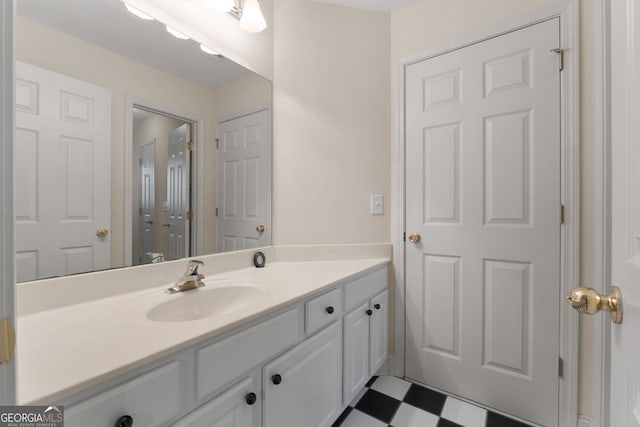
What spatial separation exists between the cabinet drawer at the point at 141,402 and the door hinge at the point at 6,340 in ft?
0.70

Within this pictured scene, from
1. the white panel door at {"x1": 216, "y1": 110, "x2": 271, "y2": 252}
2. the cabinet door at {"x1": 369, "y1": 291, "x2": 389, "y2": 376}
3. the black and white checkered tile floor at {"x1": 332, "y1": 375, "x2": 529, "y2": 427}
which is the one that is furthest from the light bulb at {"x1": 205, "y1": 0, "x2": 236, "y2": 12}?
the black and white checkered tile floor at {"x1": 332, "y1": 375, "x2": 529, "y2": 427}

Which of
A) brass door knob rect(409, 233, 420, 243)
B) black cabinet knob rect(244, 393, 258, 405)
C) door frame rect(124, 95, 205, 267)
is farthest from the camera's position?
brass door knob rect(409, 233, 420, 243)

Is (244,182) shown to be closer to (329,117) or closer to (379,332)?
(329,117)

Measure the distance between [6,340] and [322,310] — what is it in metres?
0.94

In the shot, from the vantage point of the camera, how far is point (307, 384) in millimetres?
1086

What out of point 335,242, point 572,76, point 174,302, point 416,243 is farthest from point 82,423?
point 572,76

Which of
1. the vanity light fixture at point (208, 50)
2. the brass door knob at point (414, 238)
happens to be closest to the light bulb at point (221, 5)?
the vanity light fixture at point (208, 50)

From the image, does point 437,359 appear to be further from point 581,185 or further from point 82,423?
point 82,423

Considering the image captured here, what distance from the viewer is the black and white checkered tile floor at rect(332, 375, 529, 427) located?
139 cm

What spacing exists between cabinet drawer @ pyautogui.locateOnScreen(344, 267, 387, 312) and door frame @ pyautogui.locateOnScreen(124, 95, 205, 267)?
→ 0.77 metres

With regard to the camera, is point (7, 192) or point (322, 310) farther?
point (322, 310)

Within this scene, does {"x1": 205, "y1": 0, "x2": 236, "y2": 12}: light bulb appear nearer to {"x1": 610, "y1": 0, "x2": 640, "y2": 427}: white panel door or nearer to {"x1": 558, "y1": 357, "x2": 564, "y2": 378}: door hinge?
{"x1": 610, "y1": 0, "x2": 640, "y2": 427}: white panel door

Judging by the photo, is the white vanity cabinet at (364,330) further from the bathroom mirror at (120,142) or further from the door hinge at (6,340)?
the door hinge at (6,340)

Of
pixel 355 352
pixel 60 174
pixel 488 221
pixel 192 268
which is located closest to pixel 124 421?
pixel 192 268
